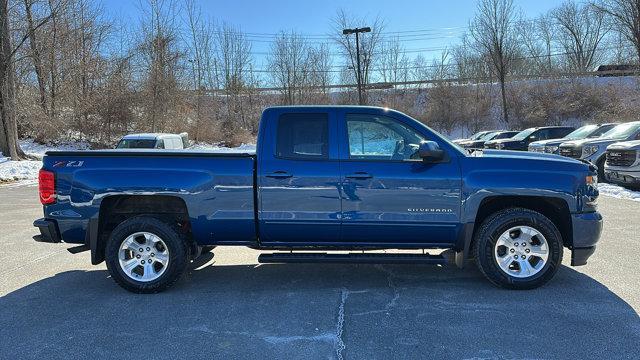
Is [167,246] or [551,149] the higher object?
[551,149]

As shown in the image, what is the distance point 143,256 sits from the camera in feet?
16.1

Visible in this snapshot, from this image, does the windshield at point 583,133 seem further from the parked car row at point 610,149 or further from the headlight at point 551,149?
the headlight at point 551,149

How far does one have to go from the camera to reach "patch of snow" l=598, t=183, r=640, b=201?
10988 millimetres

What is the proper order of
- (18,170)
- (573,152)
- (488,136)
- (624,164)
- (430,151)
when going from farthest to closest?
1. (488,136)
2. (18,170)
3. (573,152)
4. (624,164)
5. (430,151)

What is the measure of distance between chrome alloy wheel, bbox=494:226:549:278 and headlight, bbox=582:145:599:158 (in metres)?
10.5

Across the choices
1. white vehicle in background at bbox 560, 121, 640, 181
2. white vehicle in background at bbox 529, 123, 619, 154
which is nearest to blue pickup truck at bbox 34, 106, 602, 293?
white vehicle in background at bbox 560, 121, 640, 181

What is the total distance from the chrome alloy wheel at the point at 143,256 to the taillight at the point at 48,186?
87 cm

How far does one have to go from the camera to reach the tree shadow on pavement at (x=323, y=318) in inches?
140

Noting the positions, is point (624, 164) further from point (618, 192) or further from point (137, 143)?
point (137, 143)

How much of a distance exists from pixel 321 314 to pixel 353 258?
2.51ft

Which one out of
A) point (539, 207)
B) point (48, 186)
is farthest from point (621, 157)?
point (48, 186)

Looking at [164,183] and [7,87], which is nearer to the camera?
[164,183]

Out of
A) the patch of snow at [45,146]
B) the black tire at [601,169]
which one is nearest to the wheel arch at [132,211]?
the black tire at [601,169]

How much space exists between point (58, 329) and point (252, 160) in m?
2.27
